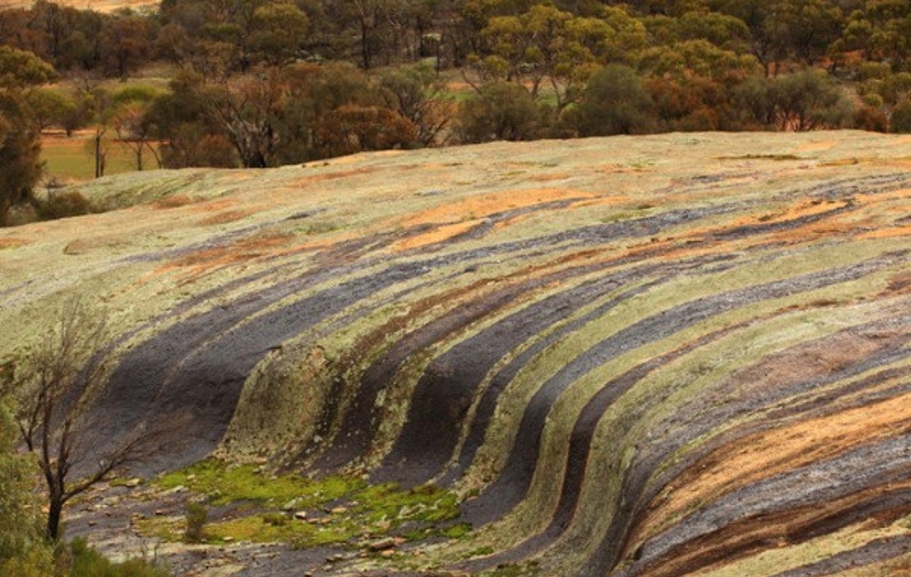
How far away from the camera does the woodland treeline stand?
77.0 meters

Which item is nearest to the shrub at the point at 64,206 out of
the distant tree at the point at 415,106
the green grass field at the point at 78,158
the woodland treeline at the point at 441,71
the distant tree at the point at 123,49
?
the woodland treeline at the point at 441,71

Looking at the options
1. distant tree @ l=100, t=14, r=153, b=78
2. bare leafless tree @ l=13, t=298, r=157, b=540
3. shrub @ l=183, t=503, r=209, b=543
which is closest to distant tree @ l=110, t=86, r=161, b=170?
distant tree @ l=100, t=14, r=153, b=78

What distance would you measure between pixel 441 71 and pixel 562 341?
289 ft

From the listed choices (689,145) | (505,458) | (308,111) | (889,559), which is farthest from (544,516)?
(308,111)

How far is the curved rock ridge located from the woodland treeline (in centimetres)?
2689

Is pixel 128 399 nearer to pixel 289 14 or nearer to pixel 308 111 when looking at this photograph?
pixel 308 111

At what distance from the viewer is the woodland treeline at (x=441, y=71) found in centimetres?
7700

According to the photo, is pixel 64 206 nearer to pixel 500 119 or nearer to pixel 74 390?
pixel 74 390

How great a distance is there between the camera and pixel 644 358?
27.5 meters

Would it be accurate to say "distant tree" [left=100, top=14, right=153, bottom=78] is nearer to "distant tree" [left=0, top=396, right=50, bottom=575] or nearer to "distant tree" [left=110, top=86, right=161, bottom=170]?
"distant tree" [left=110, top=86, right=161, bottom=170]

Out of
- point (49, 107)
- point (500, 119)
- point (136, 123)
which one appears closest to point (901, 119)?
point (500, 119)

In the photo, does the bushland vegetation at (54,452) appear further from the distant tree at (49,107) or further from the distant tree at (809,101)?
the distant tree at (49,107)

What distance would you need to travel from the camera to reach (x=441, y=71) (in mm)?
115938

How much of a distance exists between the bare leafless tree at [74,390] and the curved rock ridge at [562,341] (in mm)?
546
